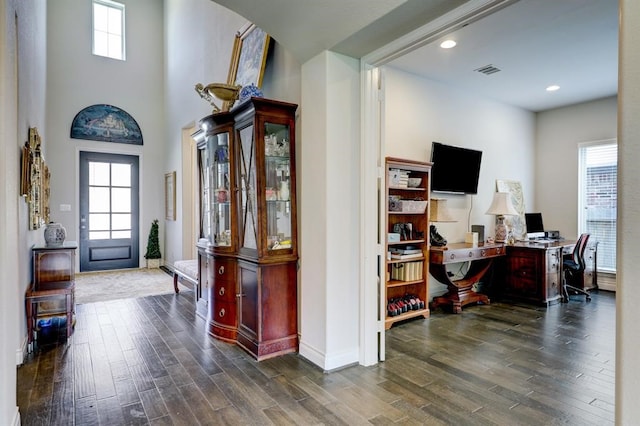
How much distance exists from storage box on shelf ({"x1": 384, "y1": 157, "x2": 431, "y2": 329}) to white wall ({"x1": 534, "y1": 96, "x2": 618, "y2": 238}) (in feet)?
11.1

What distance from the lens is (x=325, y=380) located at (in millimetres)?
2686

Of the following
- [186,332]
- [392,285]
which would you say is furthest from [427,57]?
[186,332]

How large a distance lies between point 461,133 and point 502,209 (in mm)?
1271

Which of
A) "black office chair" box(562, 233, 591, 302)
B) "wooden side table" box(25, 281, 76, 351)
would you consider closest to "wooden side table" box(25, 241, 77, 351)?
"wooden side table" box(25, 281, 76, 351)

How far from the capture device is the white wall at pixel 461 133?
473cm

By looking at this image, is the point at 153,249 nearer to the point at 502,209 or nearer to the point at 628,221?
the point at 502,209

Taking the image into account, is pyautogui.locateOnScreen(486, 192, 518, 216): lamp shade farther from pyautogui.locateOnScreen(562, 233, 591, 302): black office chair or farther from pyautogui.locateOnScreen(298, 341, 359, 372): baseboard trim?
pyautogui.locateOnScreen(298, 341, 359, 372): baseboard trim

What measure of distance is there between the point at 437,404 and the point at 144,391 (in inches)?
79.3

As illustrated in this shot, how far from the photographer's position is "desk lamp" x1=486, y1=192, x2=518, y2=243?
204 inches

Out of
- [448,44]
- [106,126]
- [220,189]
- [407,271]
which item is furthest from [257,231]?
[106,126]

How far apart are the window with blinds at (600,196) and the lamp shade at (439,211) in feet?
9.65

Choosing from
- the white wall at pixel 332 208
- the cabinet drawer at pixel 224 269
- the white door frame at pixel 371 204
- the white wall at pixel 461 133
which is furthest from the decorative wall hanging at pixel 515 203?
the cabinet drawer at pixel 224 269

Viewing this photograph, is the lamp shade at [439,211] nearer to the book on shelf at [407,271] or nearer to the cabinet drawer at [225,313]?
the book on shelf at [407,271]

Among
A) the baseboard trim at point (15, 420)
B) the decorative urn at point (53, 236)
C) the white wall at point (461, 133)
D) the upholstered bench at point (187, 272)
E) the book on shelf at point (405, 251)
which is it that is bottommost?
the baseboard trim at point (15, 420)
